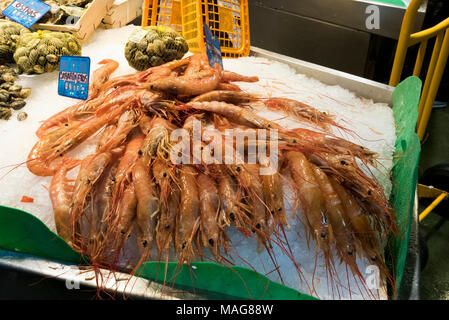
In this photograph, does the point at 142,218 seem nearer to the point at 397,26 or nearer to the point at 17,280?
the point at 17,280

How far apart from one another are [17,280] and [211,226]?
2.37 ft

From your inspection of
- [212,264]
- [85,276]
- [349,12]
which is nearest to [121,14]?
[349,12]

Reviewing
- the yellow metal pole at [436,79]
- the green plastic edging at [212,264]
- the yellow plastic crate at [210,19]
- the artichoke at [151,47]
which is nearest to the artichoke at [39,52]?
the artichoke at [151,47]

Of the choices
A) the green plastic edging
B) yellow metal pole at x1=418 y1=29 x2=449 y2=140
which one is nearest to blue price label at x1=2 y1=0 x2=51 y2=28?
the green plastic edging

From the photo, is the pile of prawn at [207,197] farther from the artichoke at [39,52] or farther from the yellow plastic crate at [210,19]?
the yellow plastic crate at [210,19]

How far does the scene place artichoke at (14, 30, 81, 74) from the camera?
221cm

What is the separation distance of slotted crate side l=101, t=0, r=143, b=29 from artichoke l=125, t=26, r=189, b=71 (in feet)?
2.69

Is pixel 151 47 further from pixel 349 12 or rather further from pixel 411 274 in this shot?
pixel 349 12

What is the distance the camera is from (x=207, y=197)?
1365 mm

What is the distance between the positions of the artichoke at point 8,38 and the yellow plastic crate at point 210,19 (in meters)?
0.82

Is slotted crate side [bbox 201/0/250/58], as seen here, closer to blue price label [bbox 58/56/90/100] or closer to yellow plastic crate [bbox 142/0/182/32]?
yellow plastic crate [bbox 142/0/182/32]

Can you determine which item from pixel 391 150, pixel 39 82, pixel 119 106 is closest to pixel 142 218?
pixel 119 106

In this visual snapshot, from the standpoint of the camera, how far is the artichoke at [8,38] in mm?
2343

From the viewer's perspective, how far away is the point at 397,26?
301 centimetres
